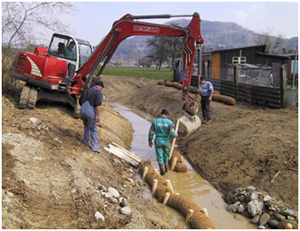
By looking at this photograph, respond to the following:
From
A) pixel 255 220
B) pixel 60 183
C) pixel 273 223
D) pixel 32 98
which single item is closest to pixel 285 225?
pixel 273 223

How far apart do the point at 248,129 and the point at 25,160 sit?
24.8 ft

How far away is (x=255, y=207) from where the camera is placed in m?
6.96

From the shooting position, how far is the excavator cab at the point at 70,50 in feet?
40.6

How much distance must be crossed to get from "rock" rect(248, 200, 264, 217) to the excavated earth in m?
0.60

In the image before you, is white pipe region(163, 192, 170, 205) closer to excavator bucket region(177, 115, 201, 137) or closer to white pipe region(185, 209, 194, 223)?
white pipe region(185, 209, 194, 223)

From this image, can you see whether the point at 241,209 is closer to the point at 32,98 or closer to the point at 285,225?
the point at 285,225

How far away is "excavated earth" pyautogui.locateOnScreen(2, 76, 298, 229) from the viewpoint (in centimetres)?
539

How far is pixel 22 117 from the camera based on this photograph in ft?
31.7

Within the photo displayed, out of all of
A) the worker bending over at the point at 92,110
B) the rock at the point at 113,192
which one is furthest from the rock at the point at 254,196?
the worker bending over at the point at 92,110

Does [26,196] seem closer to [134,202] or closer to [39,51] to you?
[134,202]

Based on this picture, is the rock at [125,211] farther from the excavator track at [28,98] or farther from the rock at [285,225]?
the excavator track at [28,98]

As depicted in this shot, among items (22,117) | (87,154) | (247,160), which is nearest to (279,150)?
(247,160)

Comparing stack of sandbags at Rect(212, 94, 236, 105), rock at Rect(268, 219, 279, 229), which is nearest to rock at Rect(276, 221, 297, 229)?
rock at Rect(268, 219, 279, 229)

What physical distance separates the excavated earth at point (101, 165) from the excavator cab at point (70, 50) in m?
1.72
